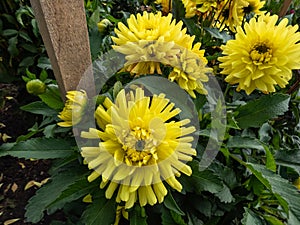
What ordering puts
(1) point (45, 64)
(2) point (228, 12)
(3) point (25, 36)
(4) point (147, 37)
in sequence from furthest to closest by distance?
(3) point (25, 36) < (1) point (45, 64) < (2) point (228, 12) < (4) point (147, 37)

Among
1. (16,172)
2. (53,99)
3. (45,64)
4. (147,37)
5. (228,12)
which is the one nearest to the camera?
(147,37)

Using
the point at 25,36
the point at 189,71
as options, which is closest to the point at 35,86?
the point at 189,71

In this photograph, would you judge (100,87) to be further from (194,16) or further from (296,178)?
(296,178)

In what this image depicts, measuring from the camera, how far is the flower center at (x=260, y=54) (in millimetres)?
715

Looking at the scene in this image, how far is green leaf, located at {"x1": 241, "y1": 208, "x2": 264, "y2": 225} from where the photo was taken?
0.75 metres

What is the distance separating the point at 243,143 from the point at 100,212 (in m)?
0.35

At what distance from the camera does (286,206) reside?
2.18ft

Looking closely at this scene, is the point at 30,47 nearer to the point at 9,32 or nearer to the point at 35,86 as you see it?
the point at 9,32

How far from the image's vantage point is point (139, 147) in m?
0.58

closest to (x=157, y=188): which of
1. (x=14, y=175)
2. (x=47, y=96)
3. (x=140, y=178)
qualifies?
(x=140, y=178)

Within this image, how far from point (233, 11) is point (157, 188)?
0.52 meters

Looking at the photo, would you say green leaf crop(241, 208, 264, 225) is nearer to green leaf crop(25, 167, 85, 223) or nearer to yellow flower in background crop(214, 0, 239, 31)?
green leaf crop(25, 167, 85, 223)

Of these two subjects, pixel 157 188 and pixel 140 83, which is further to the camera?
pixel 140 83

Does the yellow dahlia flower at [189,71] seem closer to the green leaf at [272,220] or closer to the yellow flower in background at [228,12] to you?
the yellow flower in background at [228,12]
